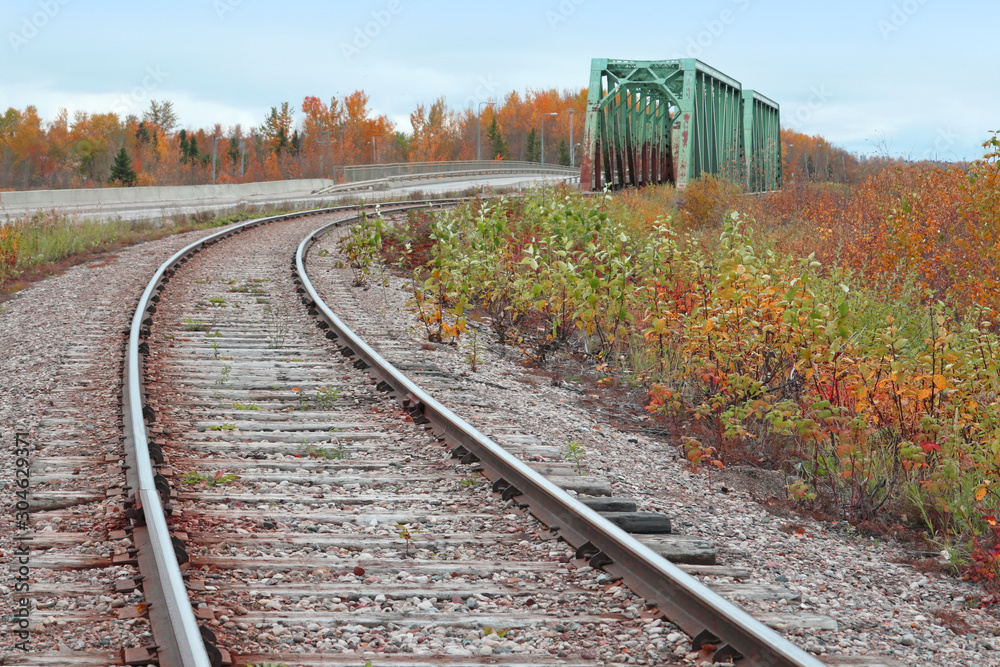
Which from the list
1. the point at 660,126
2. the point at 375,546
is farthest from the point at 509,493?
the point at 660,126

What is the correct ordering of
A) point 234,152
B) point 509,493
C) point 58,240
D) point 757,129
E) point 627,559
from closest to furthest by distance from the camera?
point 627,559, point 509,493, point 58,240, point 757,129, point 234,152

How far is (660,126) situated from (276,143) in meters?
97.9

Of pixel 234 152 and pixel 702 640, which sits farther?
pixel 234 152

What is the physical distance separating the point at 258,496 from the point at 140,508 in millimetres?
639

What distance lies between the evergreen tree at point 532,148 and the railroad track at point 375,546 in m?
108

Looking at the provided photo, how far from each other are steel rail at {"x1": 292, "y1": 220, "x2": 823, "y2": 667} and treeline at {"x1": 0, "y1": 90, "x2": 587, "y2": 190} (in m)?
88.2

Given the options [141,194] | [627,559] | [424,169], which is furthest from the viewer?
[424,169]

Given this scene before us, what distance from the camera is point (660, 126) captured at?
2756cm

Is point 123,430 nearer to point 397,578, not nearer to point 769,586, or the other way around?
point 397,578

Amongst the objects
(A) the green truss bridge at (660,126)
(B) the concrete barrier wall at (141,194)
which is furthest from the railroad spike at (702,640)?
(B) the concrete barrier wall at (141,194)

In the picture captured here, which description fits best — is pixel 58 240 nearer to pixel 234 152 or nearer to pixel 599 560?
pixel 599 560

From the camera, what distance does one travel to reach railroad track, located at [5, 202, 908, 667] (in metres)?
3.16

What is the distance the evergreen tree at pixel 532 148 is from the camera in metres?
113

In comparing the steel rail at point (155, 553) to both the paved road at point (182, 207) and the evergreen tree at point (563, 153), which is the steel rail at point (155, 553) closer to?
the paved road at point (182, 207)
